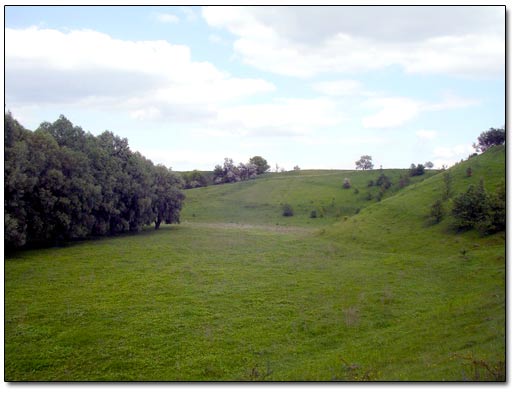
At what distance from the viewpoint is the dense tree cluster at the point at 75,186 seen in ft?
47.0

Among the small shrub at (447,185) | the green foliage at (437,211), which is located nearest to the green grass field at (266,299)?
the small shrub at (447,185)

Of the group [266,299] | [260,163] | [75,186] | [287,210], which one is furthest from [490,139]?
[75,186]

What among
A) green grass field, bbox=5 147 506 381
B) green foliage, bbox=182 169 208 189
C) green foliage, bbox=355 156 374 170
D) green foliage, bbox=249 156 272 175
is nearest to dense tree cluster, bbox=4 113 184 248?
green grass field, bbox=5 147 506 381

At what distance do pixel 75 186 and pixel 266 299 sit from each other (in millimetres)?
11025

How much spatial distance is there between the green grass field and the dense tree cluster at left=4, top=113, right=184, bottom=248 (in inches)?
49.6

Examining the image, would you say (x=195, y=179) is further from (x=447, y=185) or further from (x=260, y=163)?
(x=447, y=185)

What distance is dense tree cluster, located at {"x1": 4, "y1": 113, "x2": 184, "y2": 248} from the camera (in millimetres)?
14336

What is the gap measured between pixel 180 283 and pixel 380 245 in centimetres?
830

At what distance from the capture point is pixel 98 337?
874 centimetres

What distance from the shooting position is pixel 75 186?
1753 cm

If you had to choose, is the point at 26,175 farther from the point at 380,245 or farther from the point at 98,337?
the point at 380,245

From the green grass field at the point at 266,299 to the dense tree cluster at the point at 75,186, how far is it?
126 cm

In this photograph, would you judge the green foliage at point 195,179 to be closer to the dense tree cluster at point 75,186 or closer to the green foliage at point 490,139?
the dense tree cluster at point 75,186

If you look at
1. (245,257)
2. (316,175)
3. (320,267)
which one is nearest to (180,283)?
(245,257)
